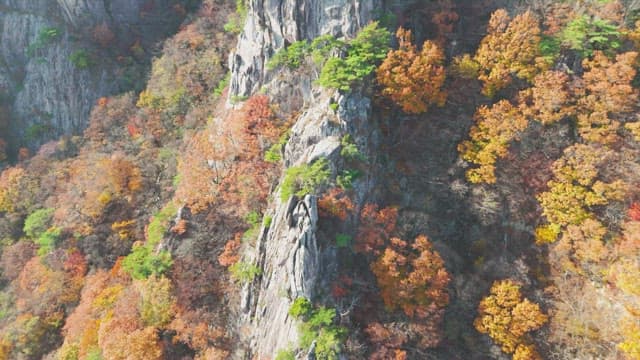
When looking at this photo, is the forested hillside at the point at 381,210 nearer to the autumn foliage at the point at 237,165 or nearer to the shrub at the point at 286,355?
the shrub at the point at 286,355

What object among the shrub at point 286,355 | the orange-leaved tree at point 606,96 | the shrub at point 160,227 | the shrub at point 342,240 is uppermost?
the orange-leaved tree at point 606,96

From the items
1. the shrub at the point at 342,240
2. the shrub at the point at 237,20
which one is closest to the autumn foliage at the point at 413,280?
the shrub at the point at 342,240

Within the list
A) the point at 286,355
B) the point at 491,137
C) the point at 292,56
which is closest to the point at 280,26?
the point at 292,56

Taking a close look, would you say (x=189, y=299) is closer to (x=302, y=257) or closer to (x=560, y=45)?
(x=302, y=257)

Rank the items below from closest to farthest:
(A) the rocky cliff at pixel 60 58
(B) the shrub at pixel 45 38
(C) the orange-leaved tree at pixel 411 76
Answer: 1. (C) the orange-leaved tree at pixel 411 76
2. (B) the shrub at pixel 45 38
3. (A) the rocky cliff at pixel 60 58

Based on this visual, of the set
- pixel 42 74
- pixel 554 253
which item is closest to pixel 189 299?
pixel 554 253

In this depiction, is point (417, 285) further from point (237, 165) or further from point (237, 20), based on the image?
point (237, 20)
